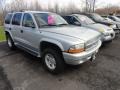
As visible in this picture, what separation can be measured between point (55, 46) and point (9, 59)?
2.69 meters

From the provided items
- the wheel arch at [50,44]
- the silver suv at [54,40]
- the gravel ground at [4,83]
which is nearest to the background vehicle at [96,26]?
the silver suv at [54,40]

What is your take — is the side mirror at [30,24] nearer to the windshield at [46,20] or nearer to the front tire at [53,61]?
the windshield at [46,20]

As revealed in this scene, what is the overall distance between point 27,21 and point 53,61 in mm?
1869

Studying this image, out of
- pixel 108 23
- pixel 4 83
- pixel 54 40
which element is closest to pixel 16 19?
pixel 54 40

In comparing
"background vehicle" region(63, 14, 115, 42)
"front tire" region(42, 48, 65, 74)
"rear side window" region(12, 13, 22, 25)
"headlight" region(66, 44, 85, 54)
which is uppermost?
"rear side window" region(12, 13, 22, 25)

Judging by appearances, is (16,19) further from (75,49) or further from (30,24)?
(75,49)

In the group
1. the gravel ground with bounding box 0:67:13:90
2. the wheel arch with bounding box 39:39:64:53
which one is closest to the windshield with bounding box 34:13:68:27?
the wheel arch with bounding box 39:39:64:53

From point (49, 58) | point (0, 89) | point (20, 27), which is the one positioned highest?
point (20, 27)

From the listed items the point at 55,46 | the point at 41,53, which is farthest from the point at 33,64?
the point at 55,46

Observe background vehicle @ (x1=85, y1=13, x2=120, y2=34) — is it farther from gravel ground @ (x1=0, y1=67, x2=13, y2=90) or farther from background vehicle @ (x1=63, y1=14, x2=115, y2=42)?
gravel ground @ (x1=0, y1=67, x2=13, y2=90)

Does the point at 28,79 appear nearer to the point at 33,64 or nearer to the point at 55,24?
the point at 33,64

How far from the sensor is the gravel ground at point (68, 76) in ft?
11.0

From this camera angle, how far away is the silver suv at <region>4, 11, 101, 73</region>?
3346 mm

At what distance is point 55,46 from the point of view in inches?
145
